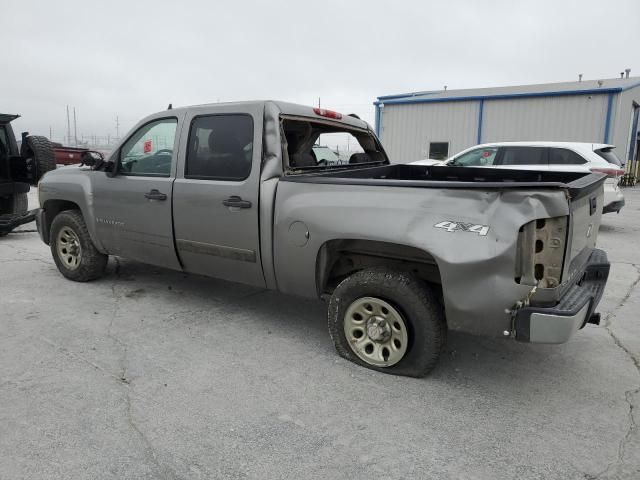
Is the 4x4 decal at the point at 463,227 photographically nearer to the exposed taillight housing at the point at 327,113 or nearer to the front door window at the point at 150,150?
the exposed taillight housing at the point at 327,113

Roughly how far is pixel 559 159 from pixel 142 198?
26.7 ft

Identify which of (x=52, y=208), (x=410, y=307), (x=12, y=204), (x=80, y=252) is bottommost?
(x=80, y=252)

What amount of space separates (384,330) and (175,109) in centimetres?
274

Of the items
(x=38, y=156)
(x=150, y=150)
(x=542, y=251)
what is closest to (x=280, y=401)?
(x=542, y=251)

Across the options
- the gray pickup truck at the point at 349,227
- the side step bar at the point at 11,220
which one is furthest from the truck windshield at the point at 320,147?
the side step bar at the point at 11,220

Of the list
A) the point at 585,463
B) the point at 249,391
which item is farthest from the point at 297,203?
the point at 585,463

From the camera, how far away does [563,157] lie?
9477 mm

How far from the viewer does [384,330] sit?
10.8ft

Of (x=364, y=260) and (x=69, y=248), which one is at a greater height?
(x=364, y=260)

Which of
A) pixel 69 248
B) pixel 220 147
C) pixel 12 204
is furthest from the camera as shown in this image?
pixel 12 204

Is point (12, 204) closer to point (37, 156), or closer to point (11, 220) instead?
point (11, 220)

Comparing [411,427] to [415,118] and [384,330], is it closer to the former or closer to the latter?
[384,330]

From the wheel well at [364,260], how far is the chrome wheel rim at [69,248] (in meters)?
3.07

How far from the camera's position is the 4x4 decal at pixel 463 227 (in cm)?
272
